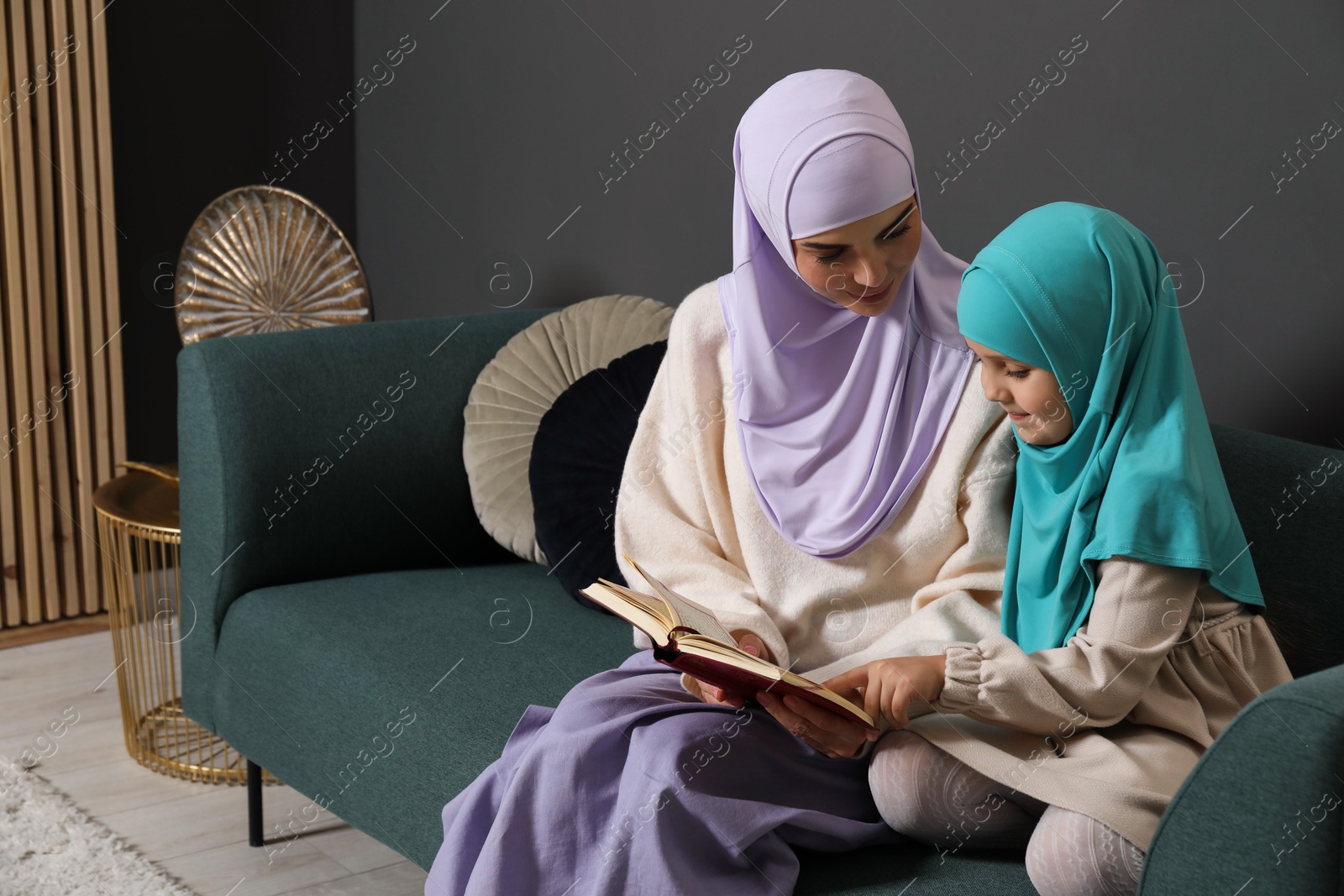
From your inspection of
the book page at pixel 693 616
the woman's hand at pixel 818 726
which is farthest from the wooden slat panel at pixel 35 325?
the woman's hand at pixel 818 726

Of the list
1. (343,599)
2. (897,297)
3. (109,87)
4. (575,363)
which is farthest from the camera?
(109,87)

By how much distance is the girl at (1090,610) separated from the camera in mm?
1281

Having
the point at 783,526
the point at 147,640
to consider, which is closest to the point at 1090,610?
the point at 783,526

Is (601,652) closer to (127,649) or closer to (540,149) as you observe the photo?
(127,649)

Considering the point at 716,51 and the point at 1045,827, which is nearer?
the point at 1045,827

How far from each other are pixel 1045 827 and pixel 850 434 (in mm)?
587

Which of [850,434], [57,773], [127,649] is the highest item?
[850,434]

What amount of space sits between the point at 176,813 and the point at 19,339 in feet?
4.62

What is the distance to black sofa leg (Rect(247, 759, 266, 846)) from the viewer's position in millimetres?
2327

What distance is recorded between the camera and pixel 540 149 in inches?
127

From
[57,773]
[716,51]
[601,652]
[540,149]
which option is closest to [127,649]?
[57,773]

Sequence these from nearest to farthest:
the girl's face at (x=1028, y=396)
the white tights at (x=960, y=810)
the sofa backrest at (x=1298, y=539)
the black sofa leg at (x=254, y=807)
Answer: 1. the white tights at (x=960, y=810)
2. the girl's face at (x=1028, y=396)
3. the sofa backrest at (x=1298, y=539)
4. the black sofa leg at (x=254, y=807)

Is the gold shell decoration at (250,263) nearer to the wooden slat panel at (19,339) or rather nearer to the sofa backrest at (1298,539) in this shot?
the wooden slat panel at (19,339)

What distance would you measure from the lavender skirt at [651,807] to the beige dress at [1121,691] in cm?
18
